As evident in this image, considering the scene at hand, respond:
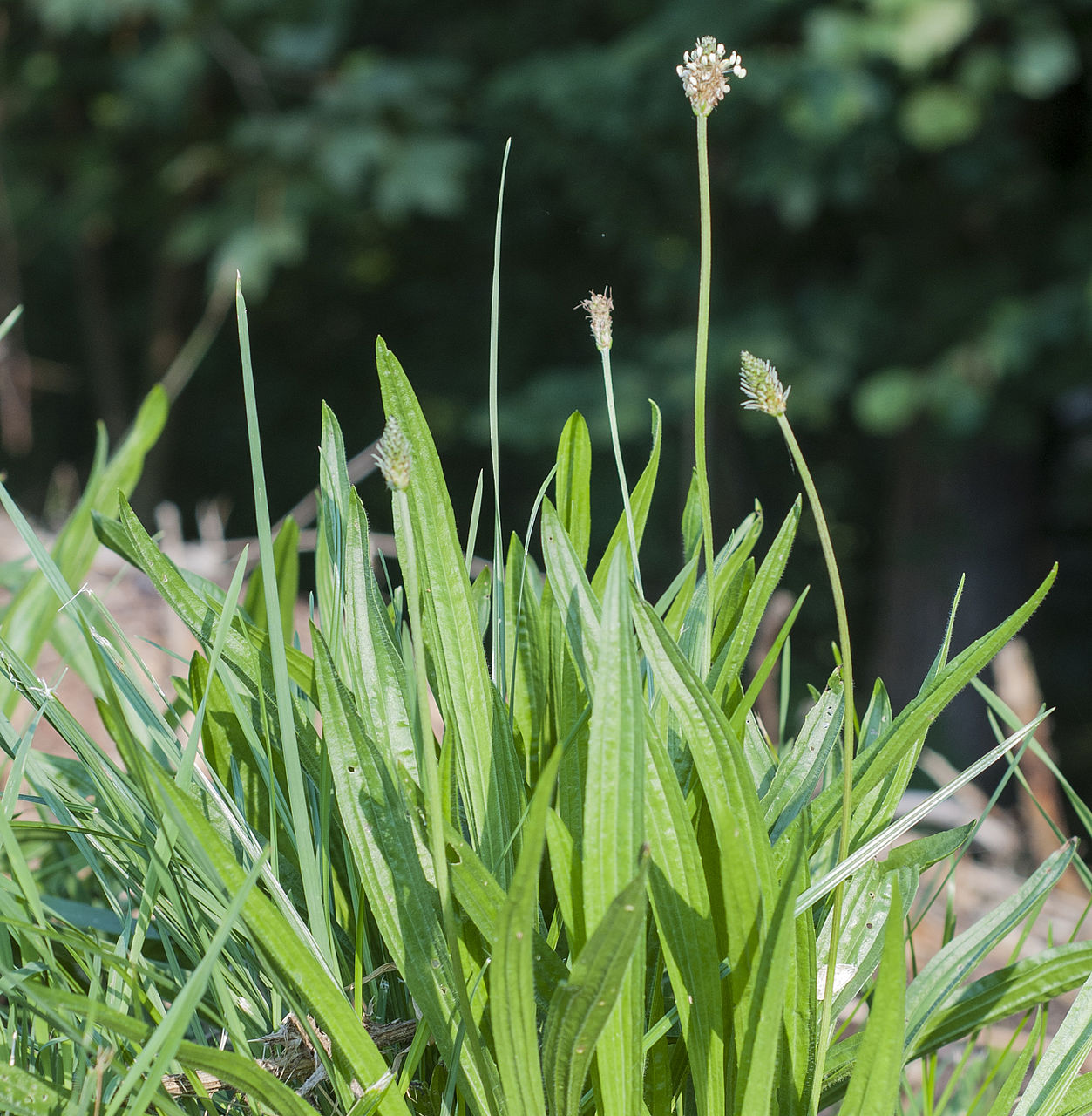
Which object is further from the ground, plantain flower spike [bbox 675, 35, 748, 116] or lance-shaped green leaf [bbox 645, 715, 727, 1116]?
plantain flower spike [bbox 675, 35, 748, 116]

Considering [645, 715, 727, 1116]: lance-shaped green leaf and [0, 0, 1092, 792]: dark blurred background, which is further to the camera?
[0, 0, 1092, 792]: dark blurred background

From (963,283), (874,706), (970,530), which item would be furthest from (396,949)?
(970,530)

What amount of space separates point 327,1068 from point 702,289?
0.28 metres

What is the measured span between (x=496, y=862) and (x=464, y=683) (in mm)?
63

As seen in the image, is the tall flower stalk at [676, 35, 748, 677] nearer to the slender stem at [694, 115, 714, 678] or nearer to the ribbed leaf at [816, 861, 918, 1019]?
the slender stem at [694, 115, 714, 678]

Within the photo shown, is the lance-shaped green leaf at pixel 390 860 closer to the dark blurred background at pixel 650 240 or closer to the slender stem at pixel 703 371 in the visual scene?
the slender stem at pixel 703 371

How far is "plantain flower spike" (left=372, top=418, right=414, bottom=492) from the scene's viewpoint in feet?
0.84

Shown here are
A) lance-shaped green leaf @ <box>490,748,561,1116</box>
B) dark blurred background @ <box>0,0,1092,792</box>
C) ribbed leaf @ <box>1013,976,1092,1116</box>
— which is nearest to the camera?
lance-shaped green leaf @ <box>490,748,561,1116</box>

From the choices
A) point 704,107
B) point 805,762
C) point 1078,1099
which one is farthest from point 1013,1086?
point 704,107

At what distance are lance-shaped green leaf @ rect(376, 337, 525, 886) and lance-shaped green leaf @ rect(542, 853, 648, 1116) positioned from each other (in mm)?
70

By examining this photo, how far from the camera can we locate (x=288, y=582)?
570 mm

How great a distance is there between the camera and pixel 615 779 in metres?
0.29

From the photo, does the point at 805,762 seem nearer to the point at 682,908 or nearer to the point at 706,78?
the point at 682,908

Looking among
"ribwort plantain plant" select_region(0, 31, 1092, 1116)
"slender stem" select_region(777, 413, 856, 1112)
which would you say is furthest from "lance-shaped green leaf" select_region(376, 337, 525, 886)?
"slender stem" select_region(777, 413, 856, 1112)
